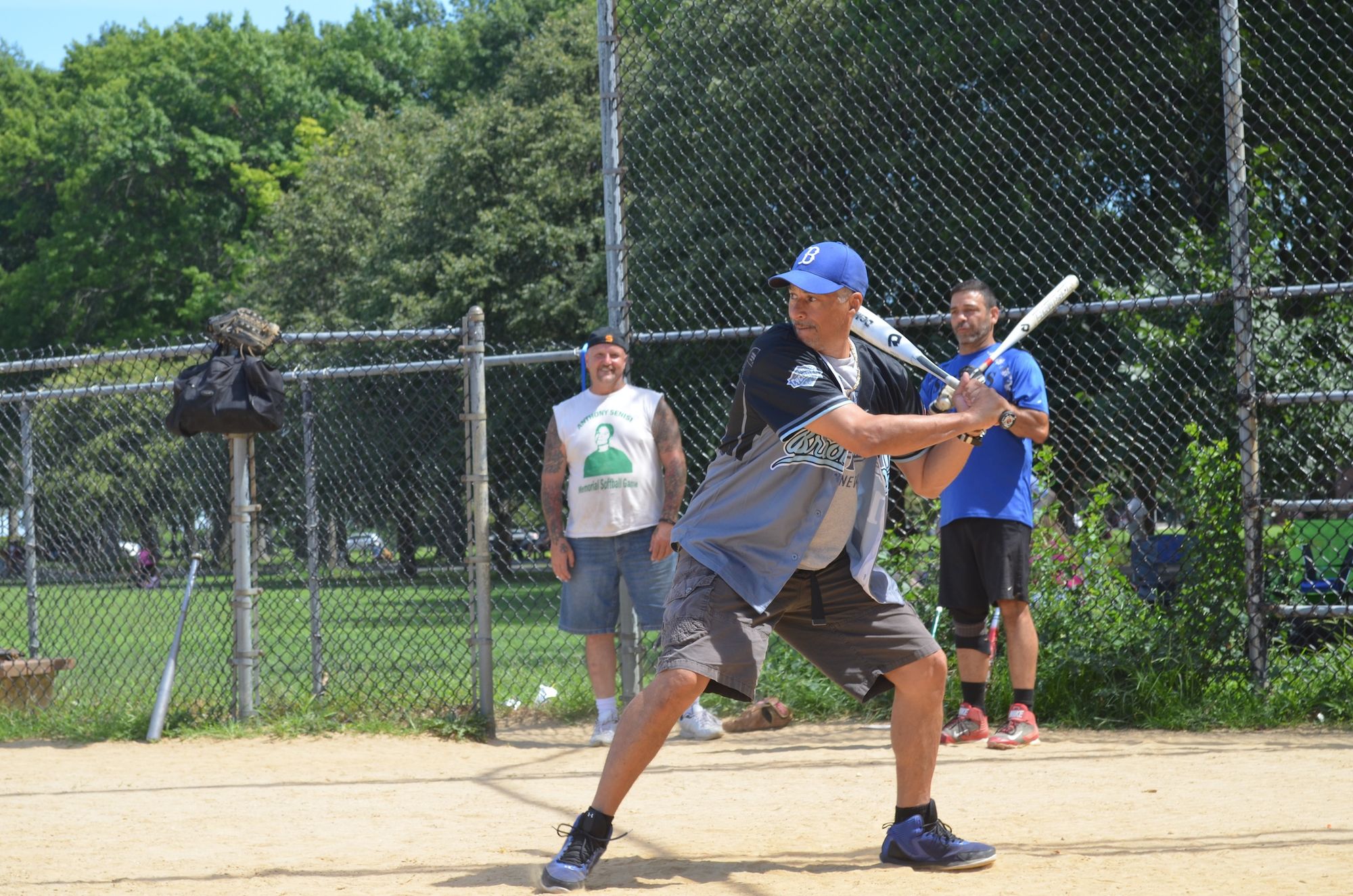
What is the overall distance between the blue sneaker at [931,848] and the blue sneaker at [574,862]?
0.89m

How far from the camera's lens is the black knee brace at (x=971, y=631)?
6023mm

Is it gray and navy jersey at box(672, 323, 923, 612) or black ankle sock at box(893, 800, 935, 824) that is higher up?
gray and navy jersey at box(672, 323, 923, 612)

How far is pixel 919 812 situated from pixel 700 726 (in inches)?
106

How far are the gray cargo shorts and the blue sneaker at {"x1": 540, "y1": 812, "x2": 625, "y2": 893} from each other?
0.53 metres

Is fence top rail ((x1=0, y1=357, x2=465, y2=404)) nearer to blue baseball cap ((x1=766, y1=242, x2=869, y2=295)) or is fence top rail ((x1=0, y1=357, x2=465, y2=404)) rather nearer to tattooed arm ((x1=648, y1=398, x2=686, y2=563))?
tattooed arm ((x1=648, y1=398, x2=686, y2=563))

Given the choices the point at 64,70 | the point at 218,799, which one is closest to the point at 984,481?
the point at 218,799

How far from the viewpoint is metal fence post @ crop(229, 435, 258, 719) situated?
686 centimetres

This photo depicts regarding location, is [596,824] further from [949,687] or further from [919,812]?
[949,687]

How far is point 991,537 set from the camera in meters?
5.90

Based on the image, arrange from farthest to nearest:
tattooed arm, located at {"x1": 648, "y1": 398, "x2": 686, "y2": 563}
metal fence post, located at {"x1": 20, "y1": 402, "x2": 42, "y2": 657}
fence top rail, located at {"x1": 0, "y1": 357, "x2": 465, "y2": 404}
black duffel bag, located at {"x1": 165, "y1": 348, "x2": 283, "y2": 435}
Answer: metal fence post, located at {"x1": 20, "y1": 402, "x2": 42, "y2": 657} < fence top rail, located at {"x1": 0, "y1": 357, "x2": 465, "y2": 404} < black duffel bag, located at {"x1": 165, "y1": 348, "x2": 283, "y2": 435} < tattooed arm, located at {"x1": 648, "y1": 398, "x2": 686, "y2": 563}

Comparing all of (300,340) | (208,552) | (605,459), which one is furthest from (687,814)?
(208,552)

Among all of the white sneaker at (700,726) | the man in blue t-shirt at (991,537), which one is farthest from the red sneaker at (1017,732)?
the white sneaker at (700,726)

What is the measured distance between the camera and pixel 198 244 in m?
35.8

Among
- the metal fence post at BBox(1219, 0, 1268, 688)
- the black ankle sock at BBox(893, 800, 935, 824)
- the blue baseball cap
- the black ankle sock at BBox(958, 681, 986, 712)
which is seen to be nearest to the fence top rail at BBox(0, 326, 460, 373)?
the black ankle sock at BBox(958, 681, 986, 712)
